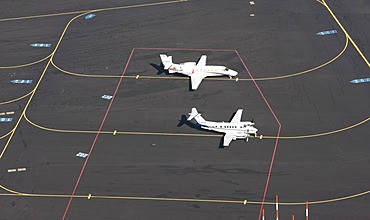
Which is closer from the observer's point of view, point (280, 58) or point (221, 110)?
point (221, 110)

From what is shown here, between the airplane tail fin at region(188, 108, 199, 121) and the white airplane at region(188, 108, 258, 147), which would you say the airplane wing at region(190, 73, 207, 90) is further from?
the white airplane at region(188, 108, 258, 147)

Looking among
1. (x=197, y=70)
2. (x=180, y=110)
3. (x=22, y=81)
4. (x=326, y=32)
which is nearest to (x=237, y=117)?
(x=180, y=110)

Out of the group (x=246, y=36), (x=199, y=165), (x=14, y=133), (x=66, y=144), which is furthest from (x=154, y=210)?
(x=246, y=36)

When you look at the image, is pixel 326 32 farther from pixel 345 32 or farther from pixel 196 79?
pixel 196 79

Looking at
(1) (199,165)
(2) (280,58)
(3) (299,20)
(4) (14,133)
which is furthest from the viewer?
(3) (299,20)

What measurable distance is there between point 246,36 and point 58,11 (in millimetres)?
49796

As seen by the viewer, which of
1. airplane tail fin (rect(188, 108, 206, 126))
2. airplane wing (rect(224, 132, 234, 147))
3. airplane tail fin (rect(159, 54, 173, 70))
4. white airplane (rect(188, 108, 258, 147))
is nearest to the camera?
airplane wing (rect(224, 132, 234, 147))

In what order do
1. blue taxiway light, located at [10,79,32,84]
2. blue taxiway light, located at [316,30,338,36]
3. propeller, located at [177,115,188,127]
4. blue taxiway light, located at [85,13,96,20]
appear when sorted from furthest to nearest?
1. blue taxiway light, located at [85,13,96,20]
2. blue taxiway light, located at [316,30,338,36]
3. blue taxiway light, located at [10,79,32,84]
4. propeller, located at [177,115,188,127]

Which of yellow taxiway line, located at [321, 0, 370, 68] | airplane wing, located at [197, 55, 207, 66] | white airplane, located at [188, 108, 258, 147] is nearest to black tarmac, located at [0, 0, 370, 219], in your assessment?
yellow taxiway line, located at [321, 0, 370, 68]

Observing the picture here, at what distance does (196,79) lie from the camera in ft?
464

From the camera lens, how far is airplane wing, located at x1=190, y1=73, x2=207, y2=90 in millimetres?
140300

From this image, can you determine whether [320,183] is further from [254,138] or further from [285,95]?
[285,95]

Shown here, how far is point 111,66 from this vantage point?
492 feet

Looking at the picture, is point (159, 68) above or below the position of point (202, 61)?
below
